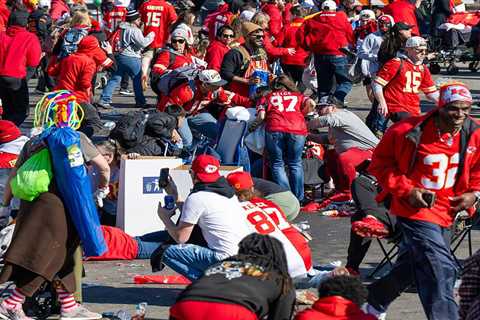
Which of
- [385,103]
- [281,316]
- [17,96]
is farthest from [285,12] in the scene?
[281,316]

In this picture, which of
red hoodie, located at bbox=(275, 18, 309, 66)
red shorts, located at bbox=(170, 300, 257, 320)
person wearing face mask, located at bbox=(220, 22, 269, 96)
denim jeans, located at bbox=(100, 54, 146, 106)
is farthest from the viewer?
denim jeans, located at bbox=(100, 54, 146, 106)

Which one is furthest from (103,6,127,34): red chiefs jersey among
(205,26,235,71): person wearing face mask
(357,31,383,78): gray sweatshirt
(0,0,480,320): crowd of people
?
(205,26,235,71): person wearing face mask

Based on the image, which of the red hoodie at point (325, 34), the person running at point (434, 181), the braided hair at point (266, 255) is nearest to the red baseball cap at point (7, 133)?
the person running at point (434, 181)

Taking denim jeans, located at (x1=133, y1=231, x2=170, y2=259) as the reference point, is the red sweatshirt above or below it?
above

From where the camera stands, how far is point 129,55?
20094mm

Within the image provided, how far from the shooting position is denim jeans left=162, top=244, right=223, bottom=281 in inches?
375

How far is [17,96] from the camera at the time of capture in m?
17.0

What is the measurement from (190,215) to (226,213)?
0.25m

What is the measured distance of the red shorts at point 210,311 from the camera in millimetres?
7098

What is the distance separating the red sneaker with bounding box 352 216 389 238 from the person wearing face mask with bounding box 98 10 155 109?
10151 millimetres

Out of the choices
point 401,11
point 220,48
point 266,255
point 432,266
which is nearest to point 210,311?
point 266,255

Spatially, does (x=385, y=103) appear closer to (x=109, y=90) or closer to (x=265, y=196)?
(x=265, y=196)

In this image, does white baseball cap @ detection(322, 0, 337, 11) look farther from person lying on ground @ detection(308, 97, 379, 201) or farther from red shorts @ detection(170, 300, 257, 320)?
red shorts @ detection(170, 300, 257, 320)

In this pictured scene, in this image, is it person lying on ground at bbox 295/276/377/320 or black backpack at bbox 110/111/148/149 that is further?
black backpack at bbox 110/111/148/149
